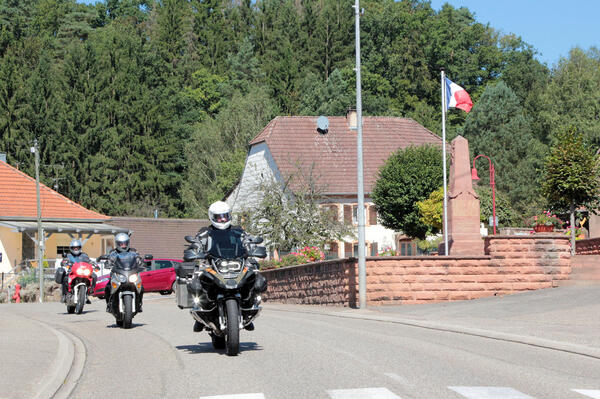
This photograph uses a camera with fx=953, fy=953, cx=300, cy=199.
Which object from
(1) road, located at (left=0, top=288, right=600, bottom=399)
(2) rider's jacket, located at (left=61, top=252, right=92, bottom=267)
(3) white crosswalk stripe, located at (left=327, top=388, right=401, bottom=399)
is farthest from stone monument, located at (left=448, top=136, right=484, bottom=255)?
(3) white crosswalk stripe, located at (left=327, top=388, right=401, bottom=399)

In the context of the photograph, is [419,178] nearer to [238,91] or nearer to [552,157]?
[552,157]

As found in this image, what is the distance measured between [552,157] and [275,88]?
196ft

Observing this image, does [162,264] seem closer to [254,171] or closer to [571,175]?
[571,175]

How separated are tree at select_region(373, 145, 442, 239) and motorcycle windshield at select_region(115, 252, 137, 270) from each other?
38.7 metres

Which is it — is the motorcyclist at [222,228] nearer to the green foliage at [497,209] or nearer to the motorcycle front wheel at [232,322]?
the motorcycle front wheel at [232,322]

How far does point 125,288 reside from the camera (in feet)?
56.2

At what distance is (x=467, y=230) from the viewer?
90.9 feet

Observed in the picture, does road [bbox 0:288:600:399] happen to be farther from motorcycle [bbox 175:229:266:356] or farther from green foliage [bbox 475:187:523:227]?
green foliage [bbox 475:187:523:227]

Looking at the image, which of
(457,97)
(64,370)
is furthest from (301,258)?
(64,370)

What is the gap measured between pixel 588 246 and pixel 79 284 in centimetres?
2079

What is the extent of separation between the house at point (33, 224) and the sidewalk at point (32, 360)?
3545cm

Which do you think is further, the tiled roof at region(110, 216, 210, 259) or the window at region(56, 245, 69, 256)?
the tiled roof at region(110, 216, 210, 259)

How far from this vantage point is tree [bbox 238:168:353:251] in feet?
151

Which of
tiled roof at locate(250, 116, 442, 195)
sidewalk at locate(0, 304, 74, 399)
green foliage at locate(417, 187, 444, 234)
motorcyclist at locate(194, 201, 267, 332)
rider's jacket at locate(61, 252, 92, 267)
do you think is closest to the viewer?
sidewalk at locate(0, 304, 74, 399)
